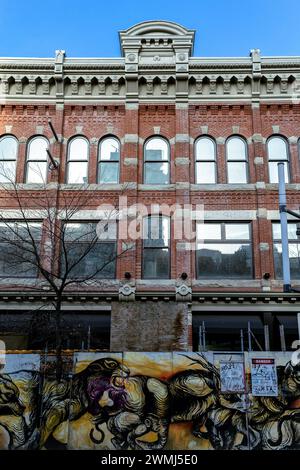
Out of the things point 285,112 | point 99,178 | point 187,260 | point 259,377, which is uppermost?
point 285,112

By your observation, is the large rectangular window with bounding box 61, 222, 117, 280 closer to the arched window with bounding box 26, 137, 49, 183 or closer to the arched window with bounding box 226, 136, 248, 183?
the arched window with bounding box 26, 137, 49, 183

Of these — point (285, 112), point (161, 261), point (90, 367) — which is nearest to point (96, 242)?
point (161, 261)

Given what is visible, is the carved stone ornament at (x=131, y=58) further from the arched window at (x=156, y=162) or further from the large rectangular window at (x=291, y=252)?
the large rectangular window at (x=291, y=252)

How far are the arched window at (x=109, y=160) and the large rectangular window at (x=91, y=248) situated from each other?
78.6 inches

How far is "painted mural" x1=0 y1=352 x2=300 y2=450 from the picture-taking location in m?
13.9

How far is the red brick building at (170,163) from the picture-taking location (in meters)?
18.0

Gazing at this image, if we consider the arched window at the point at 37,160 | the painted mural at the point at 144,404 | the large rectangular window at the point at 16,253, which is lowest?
the painted mural at the point at 144,404

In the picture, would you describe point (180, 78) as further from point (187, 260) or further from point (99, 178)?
point (187, 260)

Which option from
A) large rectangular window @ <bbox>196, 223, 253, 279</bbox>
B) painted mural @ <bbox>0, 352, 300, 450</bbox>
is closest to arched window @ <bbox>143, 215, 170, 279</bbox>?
large rectangular window @ <bbox>196, 223, 253, 279</bbox>

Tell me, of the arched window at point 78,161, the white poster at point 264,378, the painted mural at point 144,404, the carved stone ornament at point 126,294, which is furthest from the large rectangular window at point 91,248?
the white poster at point 264,378

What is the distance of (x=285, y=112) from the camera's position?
67.3 feet

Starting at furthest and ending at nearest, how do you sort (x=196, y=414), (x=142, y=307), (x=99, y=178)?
(x=99, y=178), (x=142, y=307), (x=196, y=414)

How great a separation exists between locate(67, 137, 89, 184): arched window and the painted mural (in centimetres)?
780
